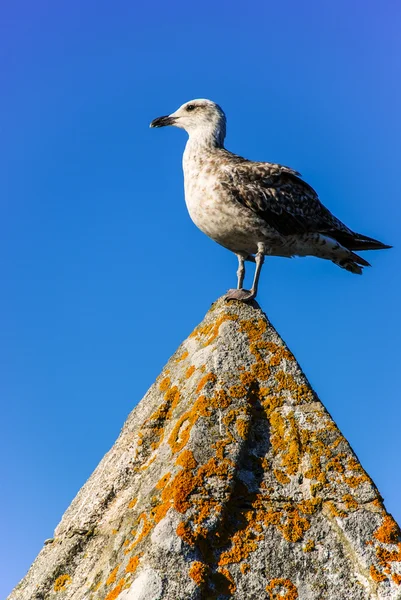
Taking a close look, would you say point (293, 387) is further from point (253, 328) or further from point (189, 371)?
point (189, 371)

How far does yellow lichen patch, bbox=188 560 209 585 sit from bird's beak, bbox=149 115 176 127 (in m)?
6.83

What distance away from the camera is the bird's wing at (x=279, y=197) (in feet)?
28.0

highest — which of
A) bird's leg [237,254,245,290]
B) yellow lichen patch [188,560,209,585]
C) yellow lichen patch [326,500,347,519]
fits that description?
bird's leg [237,254,245,290]

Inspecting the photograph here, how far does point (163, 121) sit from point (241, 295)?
4309 millimetres

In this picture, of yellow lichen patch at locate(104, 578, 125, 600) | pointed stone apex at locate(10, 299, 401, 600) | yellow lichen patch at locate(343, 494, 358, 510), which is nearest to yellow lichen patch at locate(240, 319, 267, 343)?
pointed stone apex at locate(10, 299, 401, 600)

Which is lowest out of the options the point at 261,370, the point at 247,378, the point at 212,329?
the point at 247,378

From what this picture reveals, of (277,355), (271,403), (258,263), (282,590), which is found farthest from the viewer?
(258,263)

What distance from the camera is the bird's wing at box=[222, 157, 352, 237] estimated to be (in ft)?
28.0

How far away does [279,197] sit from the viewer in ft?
29.2

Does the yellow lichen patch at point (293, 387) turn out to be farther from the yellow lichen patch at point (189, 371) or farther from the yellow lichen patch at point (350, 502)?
the yellow lichen patch at point (350, 502)

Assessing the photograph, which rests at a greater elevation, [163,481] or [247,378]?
[247,378]

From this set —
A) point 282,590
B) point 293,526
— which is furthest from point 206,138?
point 282,590

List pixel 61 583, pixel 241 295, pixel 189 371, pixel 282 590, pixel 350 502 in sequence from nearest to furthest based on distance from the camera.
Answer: pixel 282 590, pixel 350 502, pixel 61 583, pixel 189 371, pixel 241 295

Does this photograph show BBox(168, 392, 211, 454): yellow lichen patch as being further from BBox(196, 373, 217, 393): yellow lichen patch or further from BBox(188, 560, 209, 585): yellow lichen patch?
BBox(188, 560, 209, 585): yellow lichen patch
